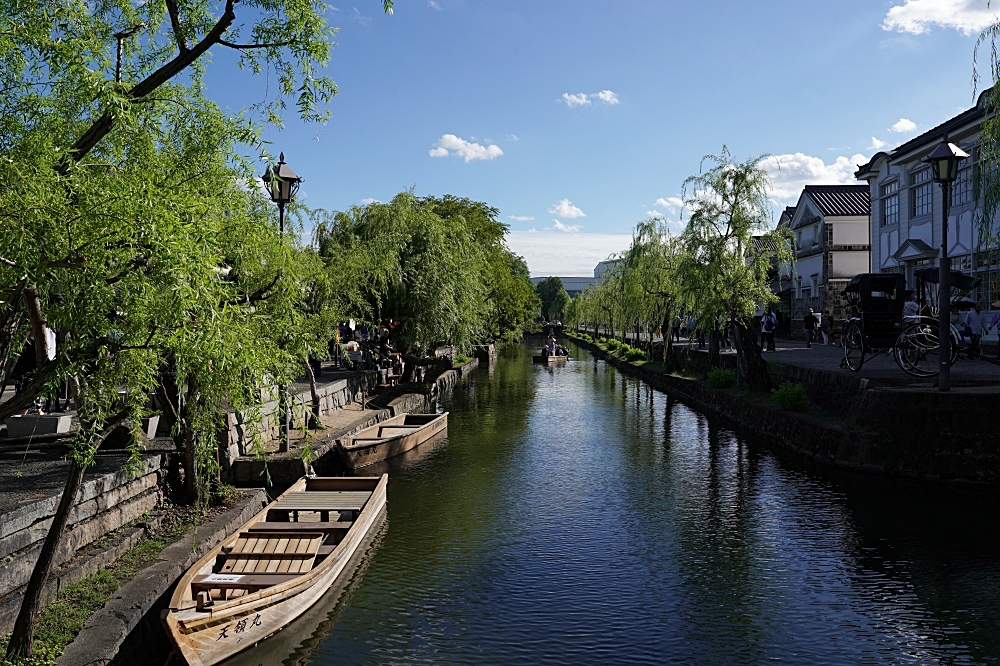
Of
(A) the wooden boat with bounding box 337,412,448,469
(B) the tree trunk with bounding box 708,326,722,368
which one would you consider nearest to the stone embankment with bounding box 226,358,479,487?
(A) the wooden boat with bounding box 337,412,448,469

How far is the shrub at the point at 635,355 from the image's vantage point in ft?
142

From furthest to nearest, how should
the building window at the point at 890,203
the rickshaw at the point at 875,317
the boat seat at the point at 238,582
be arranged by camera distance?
the building window at the point at 890,203 → the rickshaw at the point at 875,317 → the boat seat at the point at 238,582

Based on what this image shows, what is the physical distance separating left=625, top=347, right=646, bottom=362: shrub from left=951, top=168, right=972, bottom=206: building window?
18.6 meters

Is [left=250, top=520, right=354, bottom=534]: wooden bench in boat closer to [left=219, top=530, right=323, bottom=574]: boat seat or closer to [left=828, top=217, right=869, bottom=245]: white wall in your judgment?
[left=219, top=530, right=323, bottom=574]: boat seat

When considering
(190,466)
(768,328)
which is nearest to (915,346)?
(190,466)

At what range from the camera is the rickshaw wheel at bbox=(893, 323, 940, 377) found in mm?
16050

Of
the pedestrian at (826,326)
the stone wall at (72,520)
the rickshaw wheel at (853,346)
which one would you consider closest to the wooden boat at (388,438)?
the stone wall at (72,520)

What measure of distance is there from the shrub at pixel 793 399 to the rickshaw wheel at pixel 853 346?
131 cm

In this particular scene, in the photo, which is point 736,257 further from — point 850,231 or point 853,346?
point 850,231

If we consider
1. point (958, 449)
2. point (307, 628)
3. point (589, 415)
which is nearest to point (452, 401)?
point (589, 415)

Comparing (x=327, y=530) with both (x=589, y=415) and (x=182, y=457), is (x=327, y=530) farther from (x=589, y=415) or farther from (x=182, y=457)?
(x=589, y=415)

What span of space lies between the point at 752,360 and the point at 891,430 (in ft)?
26.8

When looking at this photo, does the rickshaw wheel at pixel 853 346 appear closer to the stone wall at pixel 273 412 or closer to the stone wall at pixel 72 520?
the stone wall at pixel 273 412

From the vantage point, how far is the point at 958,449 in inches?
559
